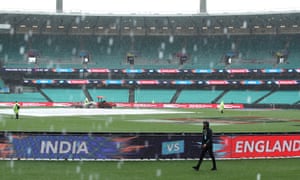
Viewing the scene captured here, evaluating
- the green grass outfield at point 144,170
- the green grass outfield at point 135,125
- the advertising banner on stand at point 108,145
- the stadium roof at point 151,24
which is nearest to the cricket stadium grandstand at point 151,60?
the stadium roof at point 151,24

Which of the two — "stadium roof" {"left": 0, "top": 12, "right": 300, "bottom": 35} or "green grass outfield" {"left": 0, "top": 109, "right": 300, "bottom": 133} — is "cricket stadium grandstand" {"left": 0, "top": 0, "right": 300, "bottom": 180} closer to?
"stadium roof" {"left": 0, "top": 12, "right": 300, "bottom": 35}

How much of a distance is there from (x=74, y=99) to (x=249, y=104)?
24.5m

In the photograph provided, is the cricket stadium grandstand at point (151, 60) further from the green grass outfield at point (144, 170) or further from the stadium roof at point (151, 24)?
the green grass outfield at point (144, 170)

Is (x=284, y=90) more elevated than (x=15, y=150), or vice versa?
(x=15, y=150)

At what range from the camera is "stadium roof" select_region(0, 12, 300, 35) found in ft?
Result: 243

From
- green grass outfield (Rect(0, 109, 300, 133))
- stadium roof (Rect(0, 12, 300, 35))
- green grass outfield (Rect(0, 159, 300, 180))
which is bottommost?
green grass outfield (Rect(0, 109, 300, 133))

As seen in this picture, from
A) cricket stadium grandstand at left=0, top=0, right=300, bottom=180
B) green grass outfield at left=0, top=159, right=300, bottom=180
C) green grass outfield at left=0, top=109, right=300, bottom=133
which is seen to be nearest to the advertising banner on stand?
green grass outfield at left=0, top=159, right=300, bottom=180

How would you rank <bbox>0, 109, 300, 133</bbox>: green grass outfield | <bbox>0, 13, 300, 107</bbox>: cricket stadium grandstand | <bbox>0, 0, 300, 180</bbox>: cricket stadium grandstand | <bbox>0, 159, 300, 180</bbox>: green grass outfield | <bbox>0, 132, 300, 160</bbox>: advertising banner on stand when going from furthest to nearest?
1. <bbox>0, 13, 300, 107</bbox>: cricket stadium grandstand
2. <bbox>0, 0, 300, 180</bbox>: cricket stadium grandstand
3. <bbox>0, 109, 300, 133</bbox>: green grass outfield
4. <bbox>0, 132, 300, 160</bbox>: advertising banner on stand
5. <bbox>0, 159, 300, 180</bbox>: green grass outfield

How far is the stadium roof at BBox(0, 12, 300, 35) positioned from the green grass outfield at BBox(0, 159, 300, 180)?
186 ft

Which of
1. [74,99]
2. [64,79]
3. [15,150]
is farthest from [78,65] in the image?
[15,150]

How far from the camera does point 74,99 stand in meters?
73.3

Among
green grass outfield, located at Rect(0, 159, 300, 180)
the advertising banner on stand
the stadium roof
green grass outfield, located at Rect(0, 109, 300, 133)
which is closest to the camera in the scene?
green grass outfield, located at Rect(0, 159, 300, 180)

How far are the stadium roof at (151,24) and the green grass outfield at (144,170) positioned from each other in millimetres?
56805

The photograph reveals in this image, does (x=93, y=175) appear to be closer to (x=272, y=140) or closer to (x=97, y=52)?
(x=272, y=140)
